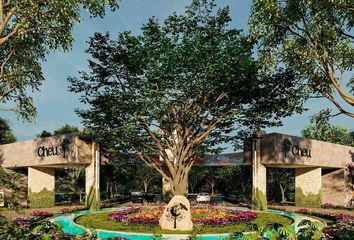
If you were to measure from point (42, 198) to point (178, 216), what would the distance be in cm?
2176

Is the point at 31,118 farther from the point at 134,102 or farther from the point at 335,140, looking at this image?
the point at 335,140

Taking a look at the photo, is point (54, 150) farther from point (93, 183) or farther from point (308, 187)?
point (308, 187)

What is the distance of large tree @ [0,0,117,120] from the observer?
17.0m

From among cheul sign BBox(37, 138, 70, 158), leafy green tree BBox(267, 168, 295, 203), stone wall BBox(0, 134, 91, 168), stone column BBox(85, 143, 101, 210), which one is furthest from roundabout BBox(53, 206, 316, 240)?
leafy green tree BBox(267, 168, 295, 203)

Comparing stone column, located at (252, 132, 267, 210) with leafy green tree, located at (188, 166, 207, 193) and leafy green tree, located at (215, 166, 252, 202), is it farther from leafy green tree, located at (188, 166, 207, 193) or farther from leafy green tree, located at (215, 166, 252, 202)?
leafy green tree, located at (188, 166, 207, 193)

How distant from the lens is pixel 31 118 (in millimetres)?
25047

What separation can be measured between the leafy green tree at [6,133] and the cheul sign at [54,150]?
906 inches

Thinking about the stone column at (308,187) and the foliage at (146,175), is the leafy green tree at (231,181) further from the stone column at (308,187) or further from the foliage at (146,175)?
the stone column at (308,187)

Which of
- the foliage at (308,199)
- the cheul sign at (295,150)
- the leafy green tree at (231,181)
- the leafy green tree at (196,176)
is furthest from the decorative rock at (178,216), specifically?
the leafy green tree at (196,176)

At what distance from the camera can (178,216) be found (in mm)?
21578

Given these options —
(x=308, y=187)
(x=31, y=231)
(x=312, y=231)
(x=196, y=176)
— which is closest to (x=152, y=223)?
(x=31, y=231)

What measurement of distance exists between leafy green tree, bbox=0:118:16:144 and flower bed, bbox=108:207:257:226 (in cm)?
3583

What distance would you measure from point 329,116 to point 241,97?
9191mm

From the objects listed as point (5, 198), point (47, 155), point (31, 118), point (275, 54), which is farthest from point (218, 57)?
point (47, 155)
